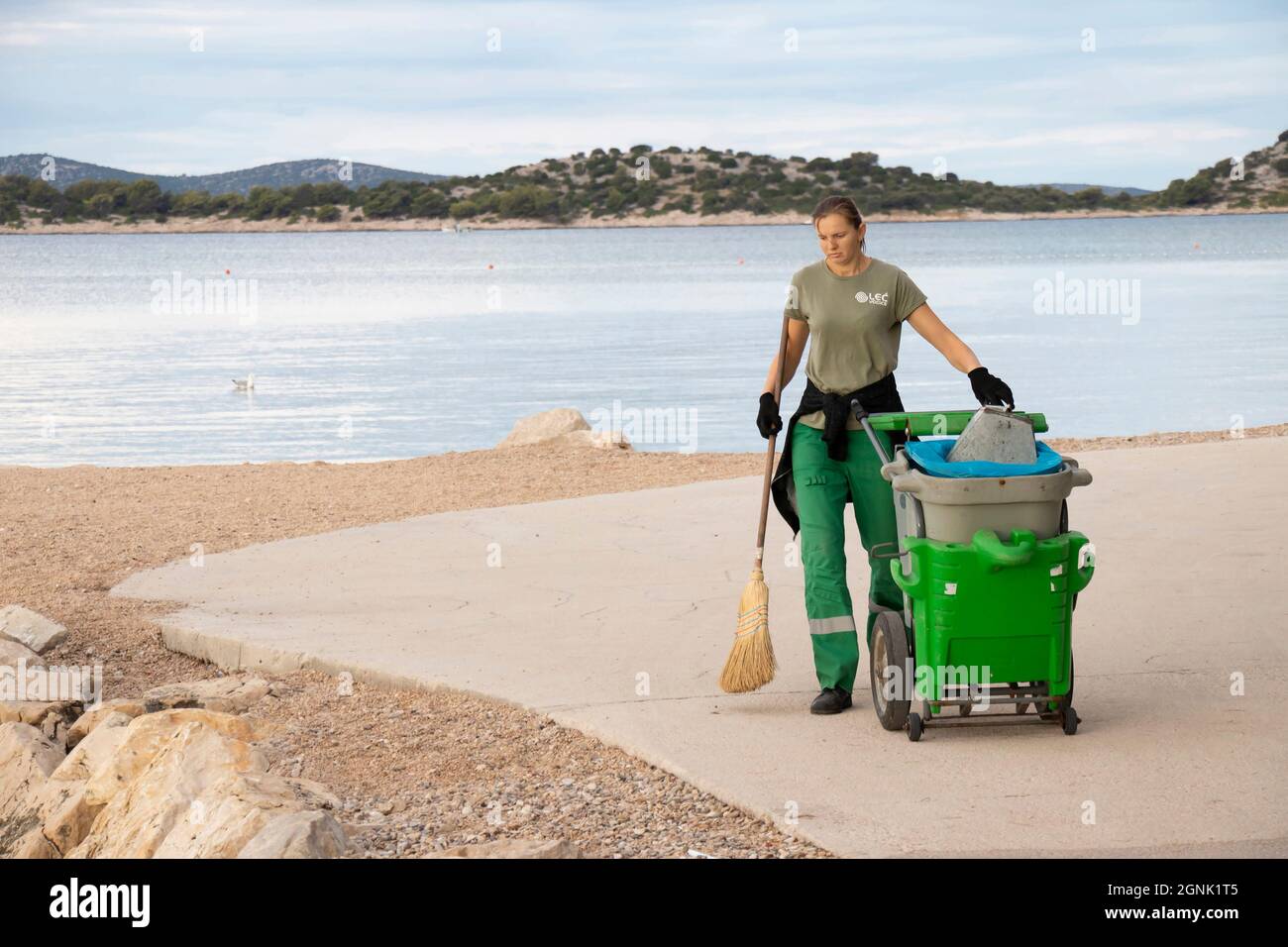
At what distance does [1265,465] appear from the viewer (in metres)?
11.1

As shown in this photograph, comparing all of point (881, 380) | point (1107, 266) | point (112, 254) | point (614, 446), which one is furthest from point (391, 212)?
point (881, 380)

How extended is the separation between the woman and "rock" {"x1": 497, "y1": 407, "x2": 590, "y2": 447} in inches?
381

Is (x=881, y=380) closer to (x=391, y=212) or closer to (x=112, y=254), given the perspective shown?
(x=112, y=254)

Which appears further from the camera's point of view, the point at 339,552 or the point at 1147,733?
the point at 339,552

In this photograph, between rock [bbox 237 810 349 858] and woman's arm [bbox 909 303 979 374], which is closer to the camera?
rock [bbox 237 810 349 858]

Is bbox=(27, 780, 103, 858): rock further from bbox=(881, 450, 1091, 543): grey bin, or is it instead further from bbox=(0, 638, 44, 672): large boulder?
bbox=(881, 450, 1091, 543): grey bin

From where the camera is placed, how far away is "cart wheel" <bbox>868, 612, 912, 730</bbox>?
5.64m

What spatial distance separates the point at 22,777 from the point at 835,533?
2.96 metres

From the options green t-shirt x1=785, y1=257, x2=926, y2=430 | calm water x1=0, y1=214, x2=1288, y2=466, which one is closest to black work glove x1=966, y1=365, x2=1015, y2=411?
green t-shirt x1=785, y1=257, x2=926, y2=430

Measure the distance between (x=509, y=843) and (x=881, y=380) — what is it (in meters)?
2.37

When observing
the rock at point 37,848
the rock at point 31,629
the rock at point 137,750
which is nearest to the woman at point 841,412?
the rock at point 137,750

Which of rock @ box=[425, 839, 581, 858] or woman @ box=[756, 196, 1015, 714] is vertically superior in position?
woman @ box=[756, 196, 1015, 714]

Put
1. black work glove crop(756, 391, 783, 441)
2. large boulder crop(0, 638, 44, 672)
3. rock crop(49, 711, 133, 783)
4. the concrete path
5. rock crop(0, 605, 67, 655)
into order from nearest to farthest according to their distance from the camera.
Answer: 1. the concrete path
2. rock crop(49, 711, 133, 783)
3. black work glove crop(756, 391, 783, 441)
4. large boulder crop(0, 638, 44, 672)
5. rock crop(0, 605, 67, 655)

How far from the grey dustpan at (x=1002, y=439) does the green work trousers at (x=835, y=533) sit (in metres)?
0.51
